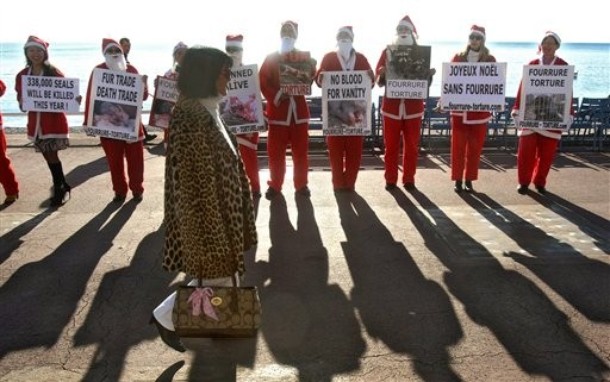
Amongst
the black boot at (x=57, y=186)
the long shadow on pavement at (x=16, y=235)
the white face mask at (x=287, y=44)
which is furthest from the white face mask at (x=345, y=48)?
the long shadow on pavement at (x=16, y=235)

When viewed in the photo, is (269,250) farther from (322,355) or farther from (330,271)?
(322,355)

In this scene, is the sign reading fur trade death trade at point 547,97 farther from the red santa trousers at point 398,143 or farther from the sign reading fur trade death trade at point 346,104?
the sign reading fur trade death trade at point 346,104

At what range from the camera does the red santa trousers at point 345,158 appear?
805cm

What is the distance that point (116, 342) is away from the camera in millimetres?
4156

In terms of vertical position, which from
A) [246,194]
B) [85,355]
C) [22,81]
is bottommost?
[85,355]

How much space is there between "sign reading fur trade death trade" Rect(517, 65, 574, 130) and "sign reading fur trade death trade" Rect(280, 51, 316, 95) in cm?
292

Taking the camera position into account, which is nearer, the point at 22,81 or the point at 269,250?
the point at 269,250

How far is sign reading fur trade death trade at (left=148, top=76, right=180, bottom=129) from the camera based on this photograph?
782 centimetres

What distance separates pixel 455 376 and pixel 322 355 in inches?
34.6

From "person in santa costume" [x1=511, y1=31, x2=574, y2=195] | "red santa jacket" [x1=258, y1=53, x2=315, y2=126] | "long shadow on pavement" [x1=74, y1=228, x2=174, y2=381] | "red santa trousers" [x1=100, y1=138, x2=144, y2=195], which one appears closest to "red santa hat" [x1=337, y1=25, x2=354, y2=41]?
"red santa jacket" [x1=258, y1=53, x2=315, y2=126]

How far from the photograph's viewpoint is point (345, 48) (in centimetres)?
771

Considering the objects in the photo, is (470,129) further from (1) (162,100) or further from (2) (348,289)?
(1) (162,100)

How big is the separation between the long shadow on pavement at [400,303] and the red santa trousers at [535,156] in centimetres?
267

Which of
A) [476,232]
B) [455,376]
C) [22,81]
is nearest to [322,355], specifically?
[455,376]
